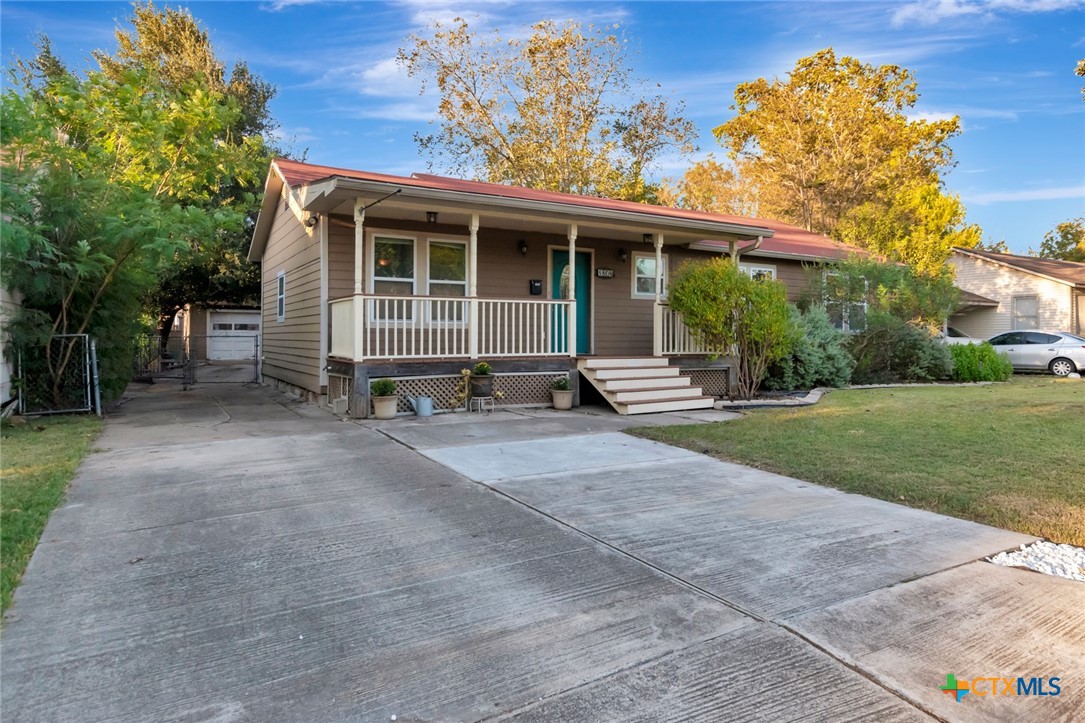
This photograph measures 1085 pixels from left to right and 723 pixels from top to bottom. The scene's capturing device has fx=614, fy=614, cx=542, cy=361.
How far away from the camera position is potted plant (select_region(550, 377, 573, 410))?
9.90m

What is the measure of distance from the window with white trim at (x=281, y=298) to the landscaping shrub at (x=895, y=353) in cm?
1251

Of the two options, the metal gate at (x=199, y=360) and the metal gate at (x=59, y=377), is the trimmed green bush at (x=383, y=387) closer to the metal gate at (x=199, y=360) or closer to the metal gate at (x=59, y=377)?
the metal gate at (x=59, y=377)

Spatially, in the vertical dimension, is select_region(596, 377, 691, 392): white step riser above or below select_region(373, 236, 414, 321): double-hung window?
below

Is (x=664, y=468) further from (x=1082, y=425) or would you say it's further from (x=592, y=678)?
(x=1082, y=425)

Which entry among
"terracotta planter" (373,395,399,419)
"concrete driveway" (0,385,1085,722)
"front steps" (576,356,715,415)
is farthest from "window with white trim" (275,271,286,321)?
"concrete driveway" (0,385,1085,722)

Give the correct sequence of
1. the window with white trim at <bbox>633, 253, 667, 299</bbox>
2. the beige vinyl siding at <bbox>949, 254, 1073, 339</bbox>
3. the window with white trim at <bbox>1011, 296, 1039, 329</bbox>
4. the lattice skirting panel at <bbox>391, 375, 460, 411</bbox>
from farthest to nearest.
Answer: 1. the window with white trim at <bbox>1011, 296, 1039, 329</bbox>
2. the beige vinyl siding at <bbox>949, 254, 1073, 339</bbox>
3. the window with white trim at <bbox>633, 253, 667, 299</bbox>
4. the lattice skirting panel at <bbox>391, 375, 460, 411</bbox>

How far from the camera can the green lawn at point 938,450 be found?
172 inches

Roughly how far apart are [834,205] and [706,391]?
22157mm

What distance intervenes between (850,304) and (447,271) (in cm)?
937

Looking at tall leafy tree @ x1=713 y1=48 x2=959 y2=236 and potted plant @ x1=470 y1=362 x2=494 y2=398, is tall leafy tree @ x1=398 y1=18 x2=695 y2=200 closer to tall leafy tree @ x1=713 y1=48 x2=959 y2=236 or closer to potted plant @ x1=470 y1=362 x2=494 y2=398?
tall leafy tree @ x1=713 y1=48 x2=959 y2=236

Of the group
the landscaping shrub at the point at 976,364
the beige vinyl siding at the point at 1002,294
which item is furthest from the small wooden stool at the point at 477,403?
the beige vinyl siding at the point at 1002,294

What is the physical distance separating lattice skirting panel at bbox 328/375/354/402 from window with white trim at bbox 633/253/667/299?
20.5 ft

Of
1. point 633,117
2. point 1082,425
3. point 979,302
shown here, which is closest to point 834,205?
point 979,302

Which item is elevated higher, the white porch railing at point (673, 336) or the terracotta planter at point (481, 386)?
the white porch railing at point (673, 336)
